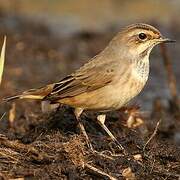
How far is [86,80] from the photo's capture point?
1014 cm

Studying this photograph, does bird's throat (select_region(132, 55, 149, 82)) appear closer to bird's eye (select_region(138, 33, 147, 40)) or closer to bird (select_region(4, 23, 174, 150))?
bird (select_region(4, 23, 174, 150))

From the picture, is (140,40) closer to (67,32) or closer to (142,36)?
(142,36)

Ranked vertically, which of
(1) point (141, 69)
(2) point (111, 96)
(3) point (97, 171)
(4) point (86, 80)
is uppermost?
(1) point (141, 69)

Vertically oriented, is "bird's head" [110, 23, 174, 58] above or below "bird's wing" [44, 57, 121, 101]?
above

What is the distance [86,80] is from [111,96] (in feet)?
1.96

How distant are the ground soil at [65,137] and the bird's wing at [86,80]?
546mm

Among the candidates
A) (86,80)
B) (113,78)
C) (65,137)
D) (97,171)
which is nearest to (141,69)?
A: (113,78)

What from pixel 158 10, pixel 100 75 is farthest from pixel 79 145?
pixel 158 10

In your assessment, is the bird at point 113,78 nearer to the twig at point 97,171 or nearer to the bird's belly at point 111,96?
the bird's belly at point 111,96

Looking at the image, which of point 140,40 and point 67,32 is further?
point 67,32

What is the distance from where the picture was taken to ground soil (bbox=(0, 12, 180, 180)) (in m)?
8.42

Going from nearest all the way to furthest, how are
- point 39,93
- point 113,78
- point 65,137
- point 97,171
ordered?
point 97,171 → point 65,137 → point 113,78 → point 39,93

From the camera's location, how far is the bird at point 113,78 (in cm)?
968

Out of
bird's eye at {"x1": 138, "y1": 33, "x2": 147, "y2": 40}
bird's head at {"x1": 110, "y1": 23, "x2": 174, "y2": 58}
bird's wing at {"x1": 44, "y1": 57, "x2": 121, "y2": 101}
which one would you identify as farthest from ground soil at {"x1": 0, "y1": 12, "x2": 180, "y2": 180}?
bird's eye at {"x1": 138, "y1": 33, "x2": 147, "y2": 40}
